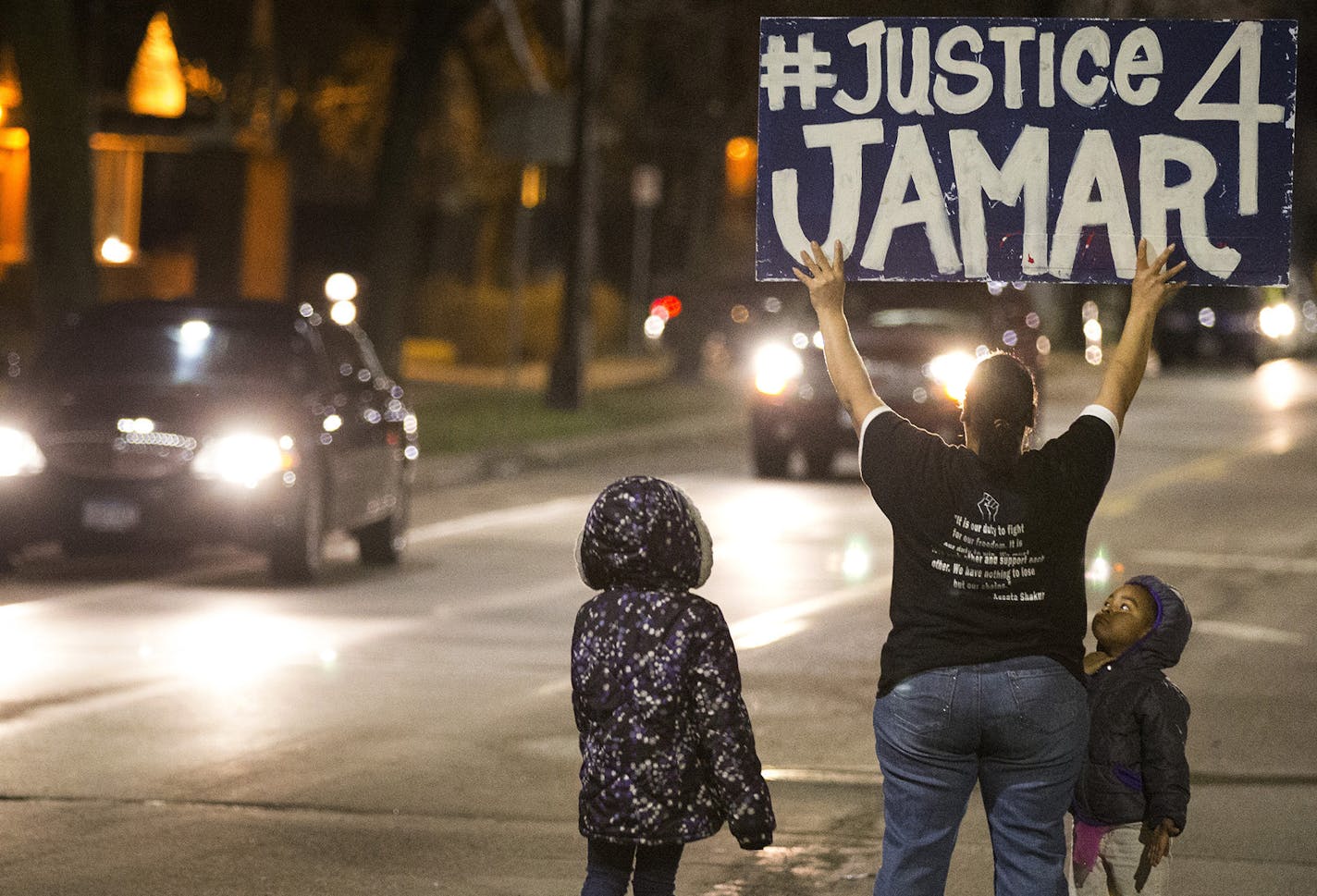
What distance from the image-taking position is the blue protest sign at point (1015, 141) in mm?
5980

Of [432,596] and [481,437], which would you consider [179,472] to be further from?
[481,437]

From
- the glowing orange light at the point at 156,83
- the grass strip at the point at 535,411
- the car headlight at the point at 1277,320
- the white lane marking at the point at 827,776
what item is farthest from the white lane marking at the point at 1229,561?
the car headlight at the point at 1277,320

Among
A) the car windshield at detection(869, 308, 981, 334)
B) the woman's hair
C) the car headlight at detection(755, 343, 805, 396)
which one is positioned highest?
the car windshield at detection(869, 308, 981, 334)

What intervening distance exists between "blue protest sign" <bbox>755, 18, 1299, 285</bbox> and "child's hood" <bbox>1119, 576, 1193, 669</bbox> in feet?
2.91

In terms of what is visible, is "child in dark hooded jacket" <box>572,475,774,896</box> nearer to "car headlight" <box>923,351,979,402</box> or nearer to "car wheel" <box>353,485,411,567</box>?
"car wheel" <box>353,485,411,567</box>

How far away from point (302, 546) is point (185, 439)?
90 cm

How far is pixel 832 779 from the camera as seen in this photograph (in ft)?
28.4

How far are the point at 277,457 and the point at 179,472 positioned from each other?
0.55 meters

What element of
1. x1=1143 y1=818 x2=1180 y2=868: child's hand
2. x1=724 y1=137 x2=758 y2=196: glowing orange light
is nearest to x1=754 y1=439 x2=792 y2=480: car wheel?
x1=1143 y1=818 x2=1180 y2=868: child's hand

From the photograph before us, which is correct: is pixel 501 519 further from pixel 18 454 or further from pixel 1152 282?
pixel 1152 282

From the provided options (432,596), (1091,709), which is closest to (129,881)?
(1091,709)

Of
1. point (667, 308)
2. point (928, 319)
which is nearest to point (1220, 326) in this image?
point (667, 308)

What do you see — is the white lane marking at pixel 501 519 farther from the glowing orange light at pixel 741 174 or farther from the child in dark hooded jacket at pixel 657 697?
the glowing orange light at pixel 741 174

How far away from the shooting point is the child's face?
18.0ft
